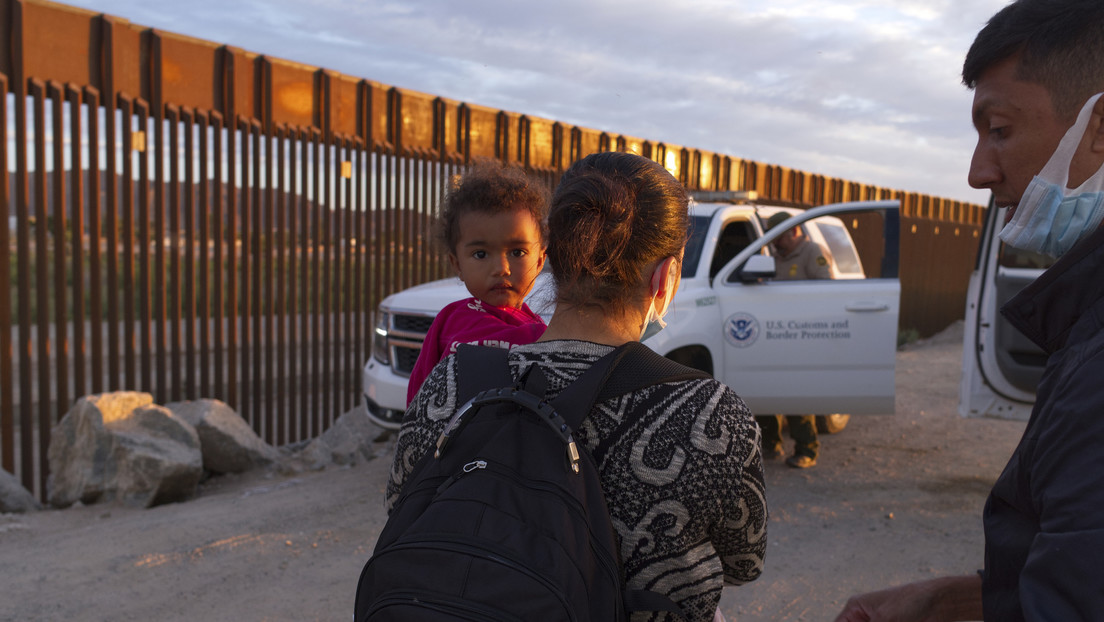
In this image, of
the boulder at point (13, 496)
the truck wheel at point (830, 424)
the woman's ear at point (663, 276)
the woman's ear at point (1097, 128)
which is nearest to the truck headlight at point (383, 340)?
the boulder at point (13, 496)

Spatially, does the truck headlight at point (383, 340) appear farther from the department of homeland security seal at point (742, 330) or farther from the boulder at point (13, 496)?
the boulder at point (13, 496)

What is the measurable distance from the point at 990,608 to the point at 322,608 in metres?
3.43

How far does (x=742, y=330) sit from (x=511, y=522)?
5.19 metres

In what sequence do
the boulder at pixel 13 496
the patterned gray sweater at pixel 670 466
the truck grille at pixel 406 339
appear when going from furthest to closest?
the truck grille at pixel 406 339
the boulder at pixel 13 496
the patterned gray sweater at pixel 670 466

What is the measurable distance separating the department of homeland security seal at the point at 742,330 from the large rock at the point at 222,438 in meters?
4.02

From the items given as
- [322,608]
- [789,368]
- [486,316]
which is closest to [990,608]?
[486,316]

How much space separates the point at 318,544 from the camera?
5.02m

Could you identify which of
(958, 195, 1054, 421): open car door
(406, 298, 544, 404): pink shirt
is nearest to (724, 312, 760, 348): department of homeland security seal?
(958, 195, 1054, 421): open car door

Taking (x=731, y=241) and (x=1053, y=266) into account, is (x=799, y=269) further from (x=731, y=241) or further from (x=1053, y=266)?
(x=1053, y=266)

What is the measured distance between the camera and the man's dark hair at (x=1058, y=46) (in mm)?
1355

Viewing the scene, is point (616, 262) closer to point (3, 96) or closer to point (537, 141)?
point (3, 96)

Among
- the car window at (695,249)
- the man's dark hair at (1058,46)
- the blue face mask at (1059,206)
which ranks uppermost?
the man's dark hair at (1058,46)

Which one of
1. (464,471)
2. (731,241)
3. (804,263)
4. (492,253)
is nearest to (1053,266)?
(464,471)

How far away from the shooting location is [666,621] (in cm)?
146
